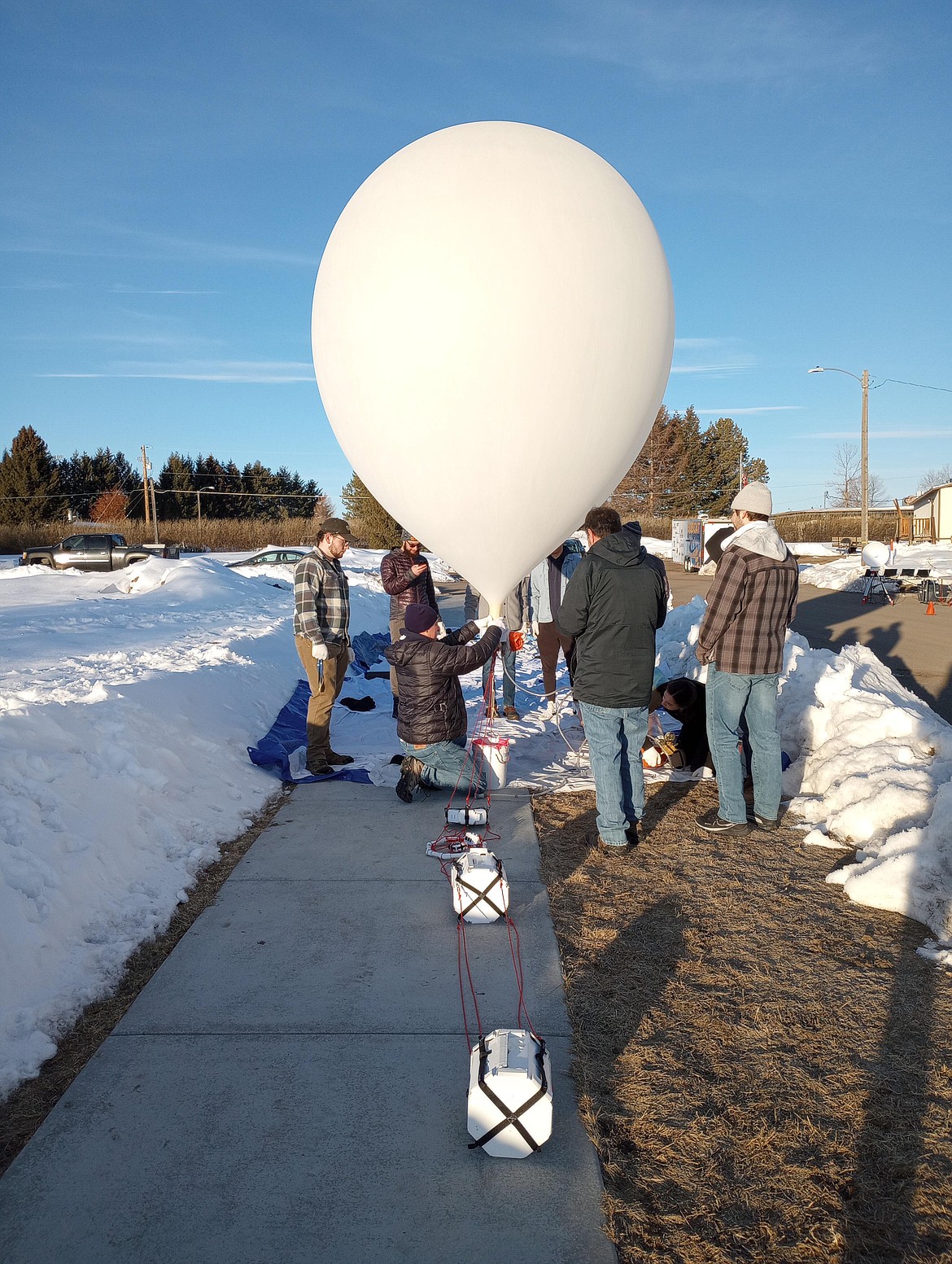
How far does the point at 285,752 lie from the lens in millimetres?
6211

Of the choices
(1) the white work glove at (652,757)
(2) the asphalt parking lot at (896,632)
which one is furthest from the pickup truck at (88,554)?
(1) the white work glove at (652,757)

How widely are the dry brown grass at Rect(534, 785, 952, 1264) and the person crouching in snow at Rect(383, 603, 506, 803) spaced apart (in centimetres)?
128

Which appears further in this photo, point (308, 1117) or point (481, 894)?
point (481, 894)

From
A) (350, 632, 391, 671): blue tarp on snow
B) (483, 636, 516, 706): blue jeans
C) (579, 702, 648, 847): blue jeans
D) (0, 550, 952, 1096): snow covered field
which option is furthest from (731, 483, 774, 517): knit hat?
(350, 632, 391, 671): blue tarp on snow

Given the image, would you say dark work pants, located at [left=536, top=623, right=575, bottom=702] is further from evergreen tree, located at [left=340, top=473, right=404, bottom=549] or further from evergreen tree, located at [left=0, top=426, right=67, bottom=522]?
evergreen tree, located at [left=0, top=426, right=67, bottom=522]

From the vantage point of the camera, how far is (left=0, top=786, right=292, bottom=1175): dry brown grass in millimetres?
2533

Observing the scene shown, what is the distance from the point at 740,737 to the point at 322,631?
2.94 meters

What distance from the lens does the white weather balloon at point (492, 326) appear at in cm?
384

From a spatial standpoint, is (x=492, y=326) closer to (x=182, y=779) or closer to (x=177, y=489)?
(x=182, y=779)

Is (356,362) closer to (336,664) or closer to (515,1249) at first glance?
(336,664)

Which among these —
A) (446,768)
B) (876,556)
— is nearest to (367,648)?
(446,768)

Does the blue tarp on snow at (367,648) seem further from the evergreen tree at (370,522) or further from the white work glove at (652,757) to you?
the evergreen tree at (370,522)

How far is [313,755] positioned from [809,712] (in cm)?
352

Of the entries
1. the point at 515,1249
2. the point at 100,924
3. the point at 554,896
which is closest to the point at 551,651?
the point at 554,896
